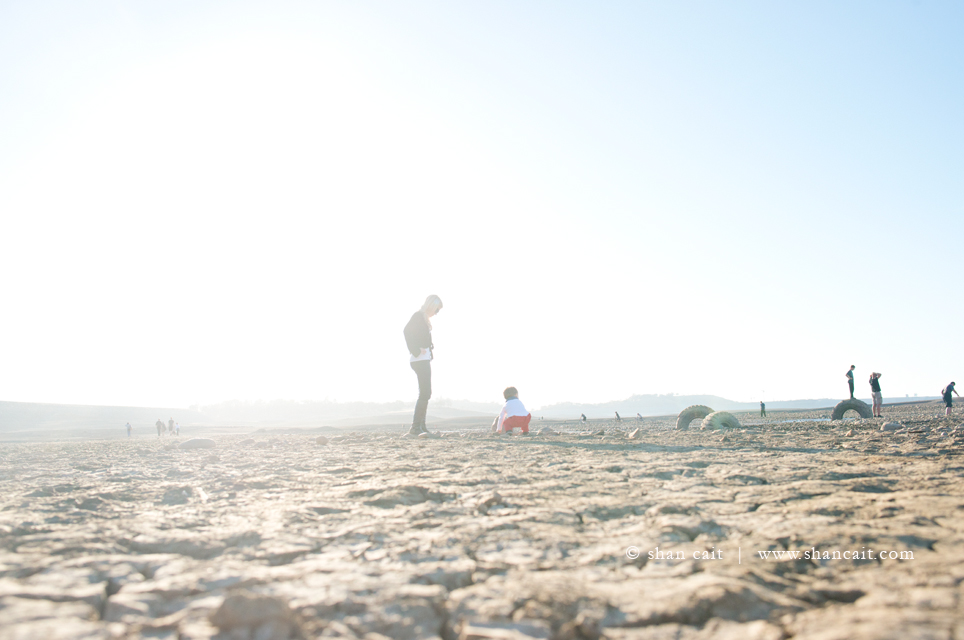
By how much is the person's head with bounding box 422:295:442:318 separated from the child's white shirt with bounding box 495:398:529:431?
6.92 ft

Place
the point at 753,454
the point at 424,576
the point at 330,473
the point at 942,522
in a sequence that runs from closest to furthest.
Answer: the point at 424,576, the point at 942,522, the point at 330,473, the point at 753,454

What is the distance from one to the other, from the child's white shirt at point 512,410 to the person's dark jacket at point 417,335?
6.14 ft

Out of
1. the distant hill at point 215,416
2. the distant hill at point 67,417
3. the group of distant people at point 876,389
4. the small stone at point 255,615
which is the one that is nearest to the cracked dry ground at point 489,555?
the small stone at point 255,615

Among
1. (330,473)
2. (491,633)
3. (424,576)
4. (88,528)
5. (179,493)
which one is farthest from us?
(330,473)

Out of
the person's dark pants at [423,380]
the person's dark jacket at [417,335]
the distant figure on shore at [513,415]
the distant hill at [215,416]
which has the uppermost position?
the person's dark jacket at [417,335]

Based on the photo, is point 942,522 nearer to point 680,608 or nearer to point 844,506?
point 844,506

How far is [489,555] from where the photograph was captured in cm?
194

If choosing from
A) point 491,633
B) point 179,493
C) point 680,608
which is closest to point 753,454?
point 680,608

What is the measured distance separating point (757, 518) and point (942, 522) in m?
0.69

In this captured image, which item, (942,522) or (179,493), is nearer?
(942,522)

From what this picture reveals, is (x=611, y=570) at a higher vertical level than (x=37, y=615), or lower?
lower

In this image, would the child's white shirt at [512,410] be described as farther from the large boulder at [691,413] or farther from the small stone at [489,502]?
the small stone at [489,502]

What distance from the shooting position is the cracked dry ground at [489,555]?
53.4 inches

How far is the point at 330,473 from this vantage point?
3920 mm
